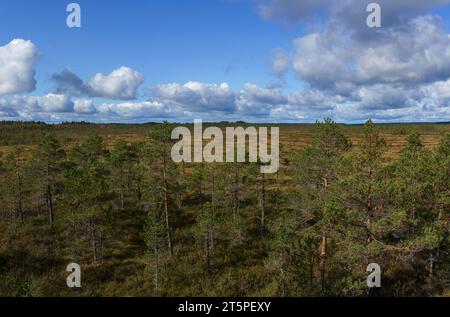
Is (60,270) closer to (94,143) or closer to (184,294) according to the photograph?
(184,294)

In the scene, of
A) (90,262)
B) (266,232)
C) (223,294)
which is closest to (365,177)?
(223,294)

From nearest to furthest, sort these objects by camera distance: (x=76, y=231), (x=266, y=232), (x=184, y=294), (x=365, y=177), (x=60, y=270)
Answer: (x=365, y=177), (x=184, y=294), (x=60, y=270), (x=76, y=231), (x=266, y=232)

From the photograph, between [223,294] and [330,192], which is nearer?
[330,192]

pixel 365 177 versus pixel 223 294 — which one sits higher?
pixel 365 177
